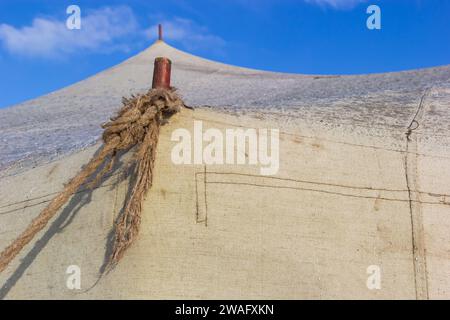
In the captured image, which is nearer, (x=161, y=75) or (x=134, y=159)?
(x=134, y=159)

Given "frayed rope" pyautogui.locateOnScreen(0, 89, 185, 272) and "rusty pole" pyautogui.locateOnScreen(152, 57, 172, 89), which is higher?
"rusty pole" pyautogui.locateOnScreen(152, 57, 172, 89)

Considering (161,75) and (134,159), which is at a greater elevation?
(161,75)

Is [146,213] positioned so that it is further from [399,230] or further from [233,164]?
[399,230]

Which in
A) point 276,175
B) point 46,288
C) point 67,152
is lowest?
point 46,288

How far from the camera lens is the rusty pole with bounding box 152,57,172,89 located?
6.34ft

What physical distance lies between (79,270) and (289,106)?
1169 mm

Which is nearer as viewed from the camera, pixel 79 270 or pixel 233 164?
pixel 79 270

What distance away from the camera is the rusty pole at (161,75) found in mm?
1934

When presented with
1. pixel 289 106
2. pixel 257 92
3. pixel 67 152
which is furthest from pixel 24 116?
pixel 289 106

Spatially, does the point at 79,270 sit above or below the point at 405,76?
below

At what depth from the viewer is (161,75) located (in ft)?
6.39

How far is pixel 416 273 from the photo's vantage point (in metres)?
1.90

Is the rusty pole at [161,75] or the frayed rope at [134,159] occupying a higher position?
the rusty pole at [161,75]

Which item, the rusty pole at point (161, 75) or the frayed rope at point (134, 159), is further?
the rusty pole at point (161, 75)
